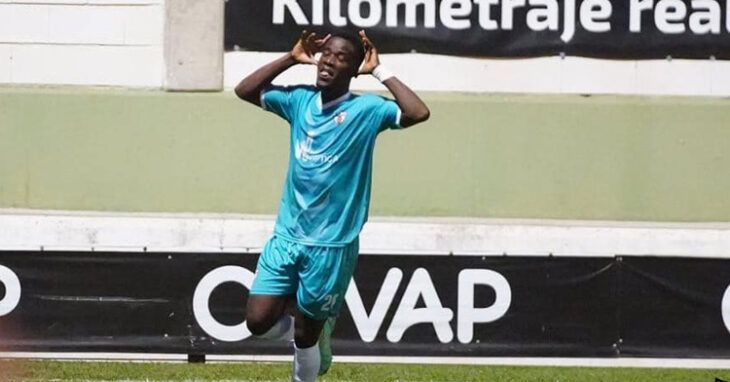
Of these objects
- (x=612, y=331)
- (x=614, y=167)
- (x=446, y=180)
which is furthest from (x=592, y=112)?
(x=612, y=331)

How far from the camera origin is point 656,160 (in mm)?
13141

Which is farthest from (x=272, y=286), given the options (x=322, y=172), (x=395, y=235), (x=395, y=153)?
(x=395, y=153)

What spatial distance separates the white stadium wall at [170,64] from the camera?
12.8 meters

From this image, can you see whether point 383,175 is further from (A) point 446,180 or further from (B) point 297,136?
(B) point 297,136

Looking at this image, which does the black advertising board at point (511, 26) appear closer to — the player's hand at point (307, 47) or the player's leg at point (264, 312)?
the player's hand at point (307, 47)

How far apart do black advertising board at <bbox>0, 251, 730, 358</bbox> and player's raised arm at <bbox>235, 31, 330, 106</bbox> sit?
3363 millimetres

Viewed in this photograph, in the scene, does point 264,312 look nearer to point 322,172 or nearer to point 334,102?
point 322,172

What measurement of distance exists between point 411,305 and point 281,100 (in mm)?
3578

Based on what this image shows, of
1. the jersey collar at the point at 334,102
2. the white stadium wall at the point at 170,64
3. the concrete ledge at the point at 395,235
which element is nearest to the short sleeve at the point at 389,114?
the jersey collar at the point at 334,102

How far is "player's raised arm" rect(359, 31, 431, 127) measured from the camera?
277 inches

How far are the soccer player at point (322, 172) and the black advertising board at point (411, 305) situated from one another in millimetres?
3208

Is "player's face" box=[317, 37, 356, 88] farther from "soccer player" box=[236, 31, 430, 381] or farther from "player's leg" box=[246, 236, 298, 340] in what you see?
"player's leg" box=[246, 236, 298, 340]

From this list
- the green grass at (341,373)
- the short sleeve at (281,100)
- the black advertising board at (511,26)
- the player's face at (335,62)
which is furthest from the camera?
the black advertising board at (511,26)

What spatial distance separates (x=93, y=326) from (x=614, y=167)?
5.15 m
